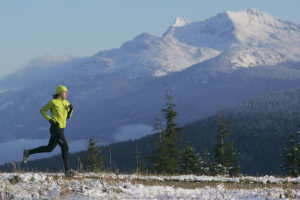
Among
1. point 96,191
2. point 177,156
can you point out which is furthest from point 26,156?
point 177,156

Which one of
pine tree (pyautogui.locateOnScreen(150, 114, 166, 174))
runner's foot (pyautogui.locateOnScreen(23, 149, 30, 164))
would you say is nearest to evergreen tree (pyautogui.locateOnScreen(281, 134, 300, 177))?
pine tree (pyautogui.locateOnScreen(150, 114, 166, 174))

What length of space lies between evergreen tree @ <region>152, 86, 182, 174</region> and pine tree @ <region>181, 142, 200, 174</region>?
0.80 m

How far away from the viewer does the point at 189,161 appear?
43.4 m

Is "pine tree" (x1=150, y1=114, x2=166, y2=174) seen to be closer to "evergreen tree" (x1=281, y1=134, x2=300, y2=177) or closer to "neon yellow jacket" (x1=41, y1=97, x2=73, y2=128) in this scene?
"evergreen tree" (x1=281, y1=134, x2=300, y2=177)

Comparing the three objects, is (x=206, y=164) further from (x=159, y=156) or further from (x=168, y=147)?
(x=159, y=156)

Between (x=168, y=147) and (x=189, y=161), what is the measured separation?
113 inches

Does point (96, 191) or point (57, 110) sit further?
point (57, 110)

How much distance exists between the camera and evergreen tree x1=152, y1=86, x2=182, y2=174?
143ft

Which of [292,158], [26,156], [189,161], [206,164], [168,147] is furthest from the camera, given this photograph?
[168,147]

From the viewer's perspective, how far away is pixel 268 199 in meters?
9.57

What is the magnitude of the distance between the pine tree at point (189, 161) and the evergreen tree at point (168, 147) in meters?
0.80

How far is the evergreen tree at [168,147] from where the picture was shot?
43531 millimetres

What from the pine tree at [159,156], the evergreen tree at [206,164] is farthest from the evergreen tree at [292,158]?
the pine tree at [159,156]

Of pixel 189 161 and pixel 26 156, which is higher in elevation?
pixel 26 156
